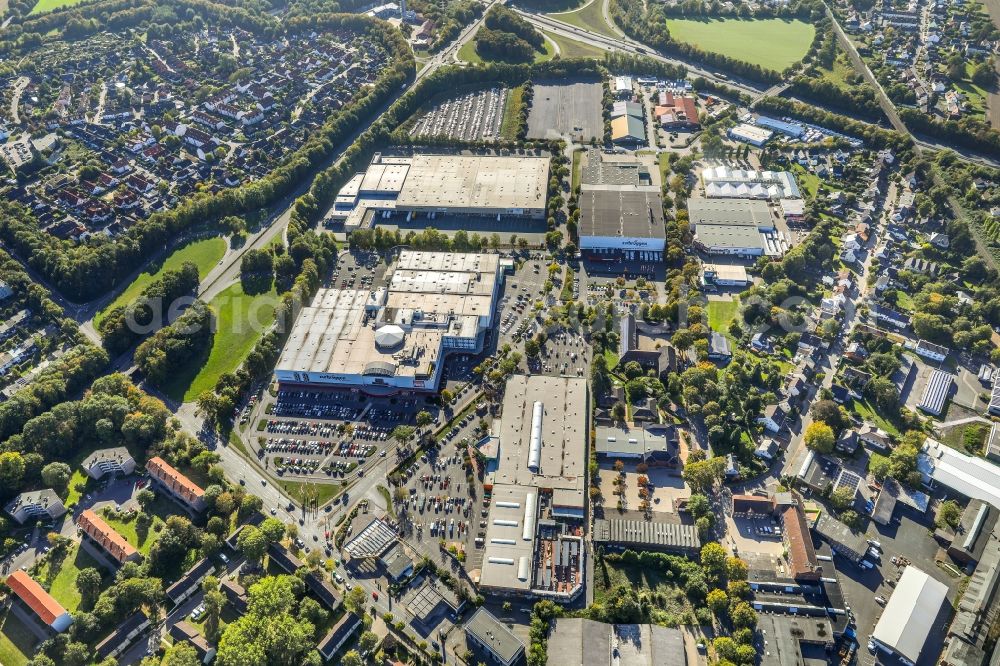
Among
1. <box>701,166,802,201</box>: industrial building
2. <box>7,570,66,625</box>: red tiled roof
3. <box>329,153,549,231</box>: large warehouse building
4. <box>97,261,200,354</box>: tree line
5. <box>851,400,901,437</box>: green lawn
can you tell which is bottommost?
<box>7,570,66,625</box>: red tiled roof

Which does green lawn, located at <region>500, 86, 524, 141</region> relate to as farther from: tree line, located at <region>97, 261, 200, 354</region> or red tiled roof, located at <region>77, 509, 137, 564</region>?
red tiled roof, located at <region>77, 509, 137, 564</region>

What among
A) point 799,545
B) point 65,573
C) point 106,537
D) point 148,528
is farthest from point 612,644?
point 65,573

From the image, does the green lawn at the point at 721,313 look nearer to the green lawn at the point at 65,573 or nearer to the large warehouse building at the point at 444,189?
the large warehouse building at the point at 444,189

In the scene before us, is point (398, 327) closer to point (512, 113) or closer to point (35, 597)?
point (35, 597)

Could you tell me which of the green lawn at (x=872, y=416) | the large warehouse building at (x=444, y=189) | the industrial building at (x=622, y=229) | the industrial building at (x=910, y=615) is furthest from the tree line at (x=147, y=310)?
the industrial building at (x=910, y=615)

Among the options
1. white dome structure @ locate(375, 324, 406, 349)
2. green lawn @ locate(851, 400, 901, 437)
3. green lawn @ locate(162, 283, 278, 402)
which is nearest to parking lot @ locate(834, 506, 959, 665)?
green lawn @ locate(851, 400, 901, 437)
